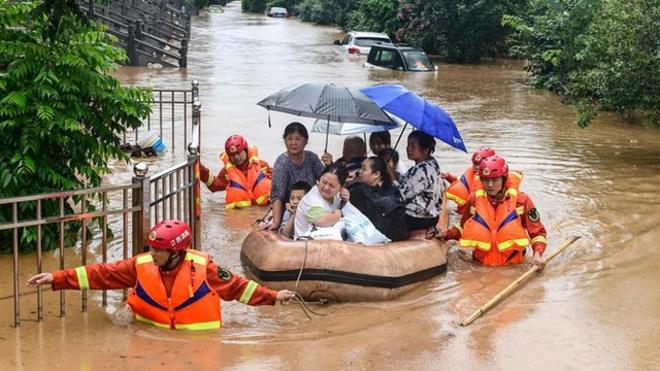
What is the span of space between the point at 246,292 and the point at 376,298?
62.0 inches

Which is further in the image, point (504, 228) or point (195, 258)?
point (504, 228)

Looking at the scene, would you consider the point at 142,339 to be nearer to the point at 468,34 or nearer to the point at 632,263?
the point at 632,263

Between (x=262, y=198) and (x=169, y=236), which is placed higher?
(x=169, y=236)

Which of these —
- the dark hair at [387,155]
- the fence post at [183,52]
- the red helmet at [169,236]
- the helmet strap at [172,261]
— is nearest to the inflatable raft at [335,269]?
the helmet strap at [172,261]

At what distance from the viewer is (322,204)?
819 centimetres

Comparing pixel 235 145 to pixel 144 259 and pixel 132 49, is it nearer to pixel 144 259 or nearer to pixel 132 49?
pixel 144 259

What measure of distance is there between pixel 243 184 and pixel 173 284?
195 inches

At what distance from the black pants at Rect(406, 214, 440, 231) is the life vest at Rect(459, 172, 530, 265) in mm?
339

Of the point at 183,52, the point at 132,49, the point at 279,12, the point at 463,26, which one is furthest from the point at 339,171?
the point at 279,12

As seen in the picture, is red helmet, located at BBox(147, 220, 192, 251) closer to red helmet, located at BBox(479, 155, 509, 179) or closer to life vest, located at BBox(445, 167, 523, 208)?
red helmet, located at BBox(479, 155, 509, 179)

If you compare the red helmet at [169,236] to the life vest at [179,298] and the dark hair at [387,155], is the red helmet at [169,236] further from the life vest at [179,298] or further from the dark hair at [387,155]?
the dark hair at [387,155]

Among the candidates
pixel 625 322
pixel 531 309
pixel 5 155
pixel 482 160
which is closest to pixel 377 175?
pixel 482 160

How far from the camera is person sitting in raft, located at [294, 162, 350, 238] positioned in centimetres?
812

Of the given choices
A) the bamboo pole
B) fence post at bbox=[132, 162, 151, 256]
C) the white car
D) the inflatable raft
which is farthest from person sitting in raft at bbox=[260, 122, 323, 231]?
the white car
